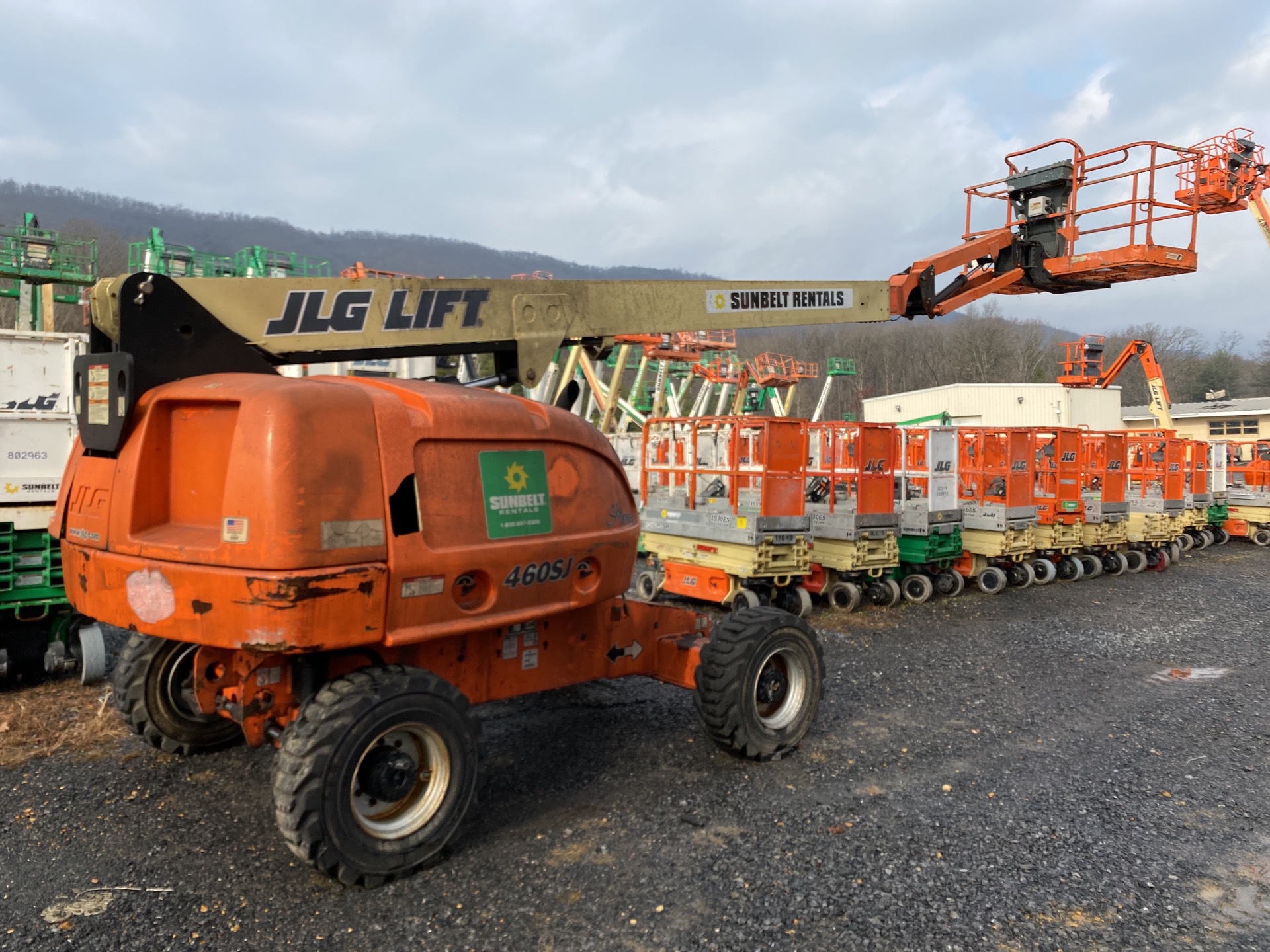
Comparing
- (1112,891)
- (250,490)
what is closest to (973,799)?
(1112,891)

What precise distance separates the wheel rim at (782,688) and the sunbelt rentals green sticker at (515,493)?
2.05 meters

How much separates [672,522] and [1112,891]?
23.7ft

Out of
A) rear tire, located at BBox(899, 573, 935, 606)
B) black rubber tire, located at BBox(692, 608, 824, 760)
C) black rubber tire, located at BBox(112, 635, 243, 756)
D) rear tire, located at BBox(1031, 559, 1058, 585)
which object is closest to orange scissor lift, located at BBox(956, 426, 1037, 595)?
rear tire, located at BBox(1031, 559, 1058, 585)

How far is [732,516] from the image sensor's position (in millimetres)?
10016

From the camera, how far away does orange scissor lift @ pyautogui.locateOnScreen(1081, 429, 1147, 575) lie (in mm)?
14656

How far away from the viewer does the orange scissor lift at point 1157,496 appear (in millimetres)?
16109

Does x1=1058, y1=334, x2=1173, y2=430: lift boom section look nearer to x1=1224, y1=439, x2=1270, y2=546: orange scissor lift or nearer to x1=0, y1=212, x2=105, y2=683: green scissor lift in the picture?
x1=1224, y1=439, x2=1270, y2=546: orange scissor lift

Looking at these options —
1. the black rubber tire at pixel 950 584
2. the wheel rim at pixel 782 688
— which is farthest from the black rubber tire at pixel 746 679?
the black rubber tire at pixel 950 584

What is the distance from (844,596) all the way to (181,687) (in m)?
8.24

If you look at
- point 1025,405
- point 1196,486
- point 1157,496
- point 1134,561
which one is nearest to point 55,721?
point 1134,561

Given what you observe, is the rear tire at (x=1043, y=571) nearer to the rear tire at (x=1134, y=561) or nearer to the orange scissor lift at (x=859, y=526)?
the rear tire at (x=1134, y=561)

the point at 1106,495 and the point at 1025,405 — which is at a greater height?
the point at 1025,405

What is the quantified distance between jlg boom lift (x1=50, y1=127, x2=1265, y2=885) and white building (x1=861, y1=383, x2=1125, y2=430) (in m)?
31.4

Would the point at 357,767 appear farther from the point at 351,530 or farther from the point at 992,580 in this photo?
the point at 992,580
